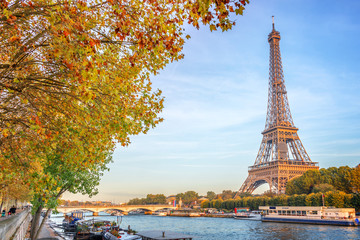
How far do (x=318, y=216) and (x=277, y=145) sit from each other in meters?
41.4

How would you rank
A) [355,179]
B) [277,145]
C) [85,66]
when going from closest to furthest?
[85,66]
[355,179]
[277,145]

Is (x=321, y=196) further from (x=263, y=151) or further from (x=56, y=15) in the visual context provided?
(x=56, y=15)

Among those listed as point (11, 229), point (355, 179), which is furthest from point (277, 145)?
point (11, 229)

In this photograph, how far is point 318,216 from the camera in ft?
209

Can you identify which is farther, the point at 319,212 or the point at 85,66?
the point at 319,212

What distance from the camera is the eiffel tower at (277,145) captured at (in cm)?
9946

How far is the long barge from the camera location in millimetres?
59194

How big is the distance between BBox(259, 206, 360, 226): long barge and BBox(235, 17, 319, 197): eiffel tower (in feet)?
78.8

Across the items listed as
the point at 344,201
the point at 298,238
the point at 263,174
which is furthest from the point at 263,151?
the point at 298,238

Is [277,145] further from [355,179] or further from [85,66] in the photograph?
[85,66]

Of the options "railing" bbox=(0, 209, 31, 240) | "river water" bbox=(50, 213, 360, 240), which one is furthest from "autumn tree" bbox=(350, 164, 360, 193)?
"railing" bbox=(0, 209, 31, 240)

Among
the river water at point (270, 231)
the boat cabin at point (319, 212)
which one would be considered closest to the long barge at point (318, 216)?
the boat cabin at point (319, 212)

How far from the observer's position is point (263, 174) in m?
106

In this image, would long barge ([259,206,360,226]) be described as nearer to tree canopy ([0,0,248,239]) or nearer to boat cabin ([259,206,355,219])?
boat cabin ([259,206,355,219])
